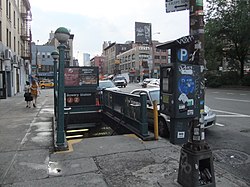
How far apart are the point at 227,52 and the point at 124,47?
9575 centimetres

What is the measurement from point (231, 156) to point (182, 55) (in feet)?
9.73

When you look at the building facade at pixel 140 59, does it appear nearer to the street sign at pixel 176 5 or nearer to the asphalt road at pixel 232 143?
the asphalt road at pixel 232 143

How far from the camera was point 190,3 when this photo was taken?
3.71 metres

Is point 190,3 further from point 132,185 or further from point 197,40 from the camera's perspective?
point 132,185

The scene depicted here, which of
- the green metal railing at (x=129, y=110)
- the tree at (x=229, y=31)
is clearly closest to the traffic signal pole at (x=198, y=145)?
the green metal railing at (x=129, y=110)

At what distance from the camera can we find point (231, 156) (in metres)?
5.72

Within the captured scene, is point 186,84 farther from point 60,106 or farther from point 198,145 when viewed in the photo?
point 60,106

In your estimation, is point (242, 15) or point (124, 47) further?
point (124, 47)

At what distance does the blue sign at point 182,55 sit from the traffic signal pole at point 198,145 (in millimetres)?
247

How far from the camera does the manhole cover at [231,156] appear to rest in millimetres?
5387

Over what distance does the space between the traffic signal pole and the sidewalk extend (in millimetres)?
439

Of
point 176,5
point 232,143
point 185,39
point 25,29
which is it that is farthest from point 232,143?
point 25,29

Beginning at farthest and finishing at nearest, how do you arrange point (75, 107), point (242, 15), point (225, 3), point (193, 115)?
point (225, 3), point (242, 15), point (75, 107), point (193, 115)

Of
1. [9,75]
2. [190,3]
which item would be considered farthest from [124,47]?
[190,3]
